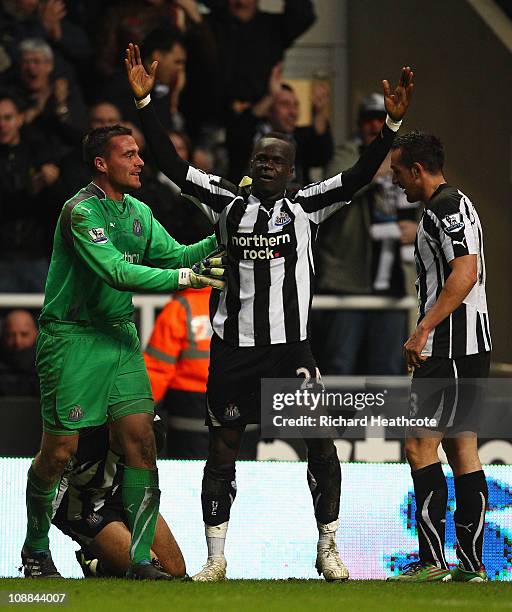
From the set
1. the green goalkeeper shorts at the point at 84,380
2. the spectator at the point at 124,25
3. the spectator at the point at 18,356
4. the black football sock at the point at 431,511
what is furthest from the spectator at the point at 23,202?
the black football sock at the point at 431,511

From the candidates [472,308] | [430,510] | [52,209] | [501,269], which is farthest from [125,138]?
[501,269]

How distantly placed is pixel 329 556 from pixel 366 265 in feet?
12.9

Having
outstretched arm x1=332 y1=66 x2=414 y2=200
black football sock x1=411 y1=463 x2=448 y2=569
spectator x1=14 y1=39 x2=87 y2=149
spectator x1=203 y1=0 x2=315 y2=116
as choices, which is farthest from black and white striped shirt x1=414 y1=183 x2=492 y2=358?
spectator x1=203 y1=0 x2=315 y2=116

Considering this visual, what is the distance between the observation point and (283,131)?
397 inches

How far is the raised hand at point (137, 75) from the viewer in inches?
255

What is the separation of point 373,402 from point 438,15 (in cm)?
351

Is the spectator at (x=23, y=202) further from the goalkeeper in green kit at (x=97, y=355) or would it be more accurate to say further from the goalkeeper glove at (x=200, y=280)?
the goalkeeper glove at (x=200, y=280)

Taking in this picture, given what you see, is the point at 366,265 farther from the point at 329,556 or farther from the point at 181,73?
the point at 329,556

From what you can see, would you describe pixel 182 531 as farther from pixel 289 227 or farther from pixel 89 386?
pixel 289 227

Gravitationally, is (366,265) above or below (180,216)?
below

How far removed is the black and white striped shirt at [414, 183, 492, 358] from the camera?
6.27 m

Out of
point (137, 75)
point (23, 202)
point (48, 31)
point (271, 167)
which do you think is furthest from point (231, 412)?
point (48, 31)

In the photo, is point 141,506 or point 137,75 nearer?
point 141,506

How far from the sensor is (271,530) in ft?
23.0
